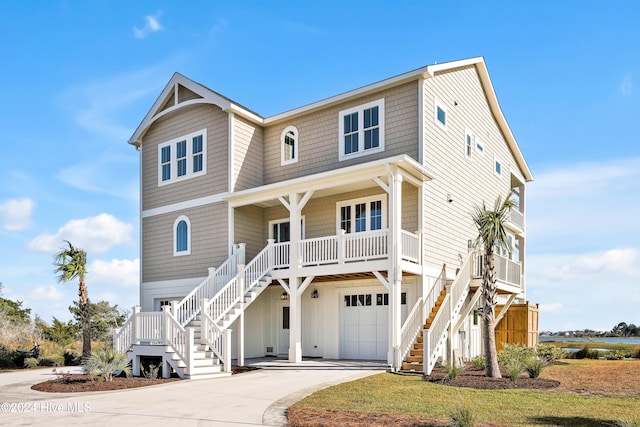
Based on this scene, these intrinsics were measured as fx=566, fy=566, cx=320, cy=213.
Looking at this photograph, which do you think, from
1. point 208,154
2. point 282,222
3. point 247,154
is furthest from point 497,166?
point 208,154

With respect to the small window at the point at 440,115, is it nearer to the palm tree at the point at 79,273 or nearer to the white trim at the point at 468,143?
the white trim at the point at 468,143

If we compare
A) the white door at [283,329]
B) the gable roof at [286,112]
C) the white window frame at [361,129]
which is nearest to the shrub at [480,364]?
the white window frame at [361,129]

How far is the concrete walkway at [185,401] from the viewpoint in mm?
9578

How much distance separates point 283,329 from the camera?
70.7ft

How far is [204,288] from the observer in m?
19.7

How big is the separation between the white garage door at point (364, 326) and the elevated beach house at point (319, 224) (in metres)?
0.05

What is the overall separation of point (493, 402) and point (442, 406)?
120 centimetres

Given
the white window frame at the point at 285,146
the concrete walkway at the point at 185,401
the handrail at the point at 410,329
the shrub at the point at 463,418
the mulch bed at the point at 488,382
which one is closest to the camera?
the shrub at the point at 463,418

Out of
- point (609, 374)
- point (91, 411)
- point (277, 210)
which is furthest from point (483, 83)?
point (91, 411)

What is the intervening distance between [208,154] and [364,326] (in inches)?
350

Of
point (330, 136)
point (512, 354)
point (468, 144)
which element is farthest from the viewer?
point (468, 144)

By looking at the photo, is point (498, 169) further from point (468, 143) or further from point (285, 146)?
point (285, 146)

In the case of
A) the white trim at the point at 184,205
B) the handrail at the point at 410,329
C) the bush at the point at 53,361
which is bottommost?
the bush at the point at 53,361

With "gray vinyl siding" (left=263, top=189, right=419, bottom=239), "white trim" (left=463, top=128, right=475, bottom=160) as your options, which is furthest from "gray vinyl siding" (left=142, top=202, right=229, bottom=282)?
"white trim" (left=463, top=128, right=475, bottom=160)
